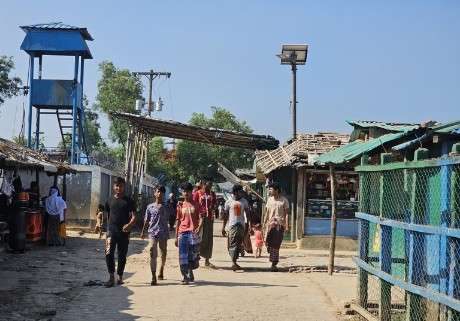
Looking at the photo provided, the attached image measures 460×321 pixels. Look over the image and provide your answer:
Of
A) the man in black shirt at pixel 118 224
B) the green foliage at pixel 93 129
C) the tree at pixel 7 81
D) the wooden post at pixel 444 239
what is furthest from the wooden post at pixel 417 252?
the green foliage at pixel 93 129

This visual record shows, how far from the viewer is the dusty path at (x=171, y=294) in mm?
8328

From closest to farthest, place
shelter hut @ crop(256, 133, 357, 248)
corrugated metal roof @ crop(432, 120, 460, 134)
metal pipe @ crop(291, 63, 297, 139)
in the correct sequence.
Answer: corrugated metal roof @ crop(432, 120, 460, 134) → shelter hut @ crop(256, 133, 357, 248) → metal pipe @ crop(291, 63, 297, 139)

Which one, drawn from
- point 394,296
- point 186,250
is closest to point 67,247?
point 186,250

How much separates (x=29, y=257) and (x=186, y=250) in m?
4.76

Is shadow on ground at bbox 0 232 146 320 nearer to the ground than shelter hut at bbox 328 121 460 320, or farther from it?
nearer to the ground

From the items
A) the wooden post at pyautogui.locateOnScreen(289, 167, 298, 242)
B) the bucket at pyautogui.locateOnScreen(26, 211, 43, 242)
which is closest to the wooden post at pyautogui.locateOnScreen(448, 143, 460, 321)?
the bucket at pyautogui.locateOnScreen(26, 211, 43, 242)

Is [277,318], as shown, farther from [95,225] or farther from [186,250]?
[95,225]

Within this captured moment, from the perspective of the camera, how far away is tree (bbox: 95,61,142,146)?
46.1 m

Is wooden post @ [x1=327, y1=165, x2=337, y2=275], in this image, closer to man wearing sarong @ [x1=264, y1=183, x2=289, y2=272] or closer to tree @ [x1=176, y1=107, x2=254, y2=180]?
man wearing sarong @ [x1=264, y1=183, x2=289, y2=272]

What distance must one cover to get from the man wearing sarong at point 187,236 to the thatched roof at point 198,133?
27.0 feet

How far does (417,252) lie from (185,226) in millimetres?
5375

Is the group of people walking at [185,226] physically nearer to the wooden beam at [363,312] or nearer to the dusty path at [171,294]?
the dusty path at [171,294]

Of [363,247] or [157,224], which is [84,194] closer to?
[157,224]

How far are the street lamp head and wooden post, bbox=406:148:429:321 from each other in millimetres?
17580
